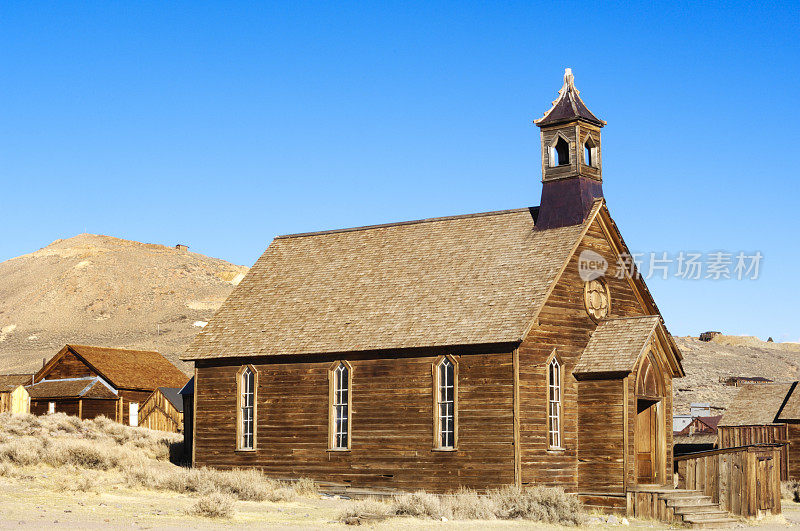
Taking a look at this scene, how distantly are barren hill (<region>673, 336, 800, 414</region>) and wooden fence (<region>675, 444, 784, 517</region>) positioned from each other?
37.5m

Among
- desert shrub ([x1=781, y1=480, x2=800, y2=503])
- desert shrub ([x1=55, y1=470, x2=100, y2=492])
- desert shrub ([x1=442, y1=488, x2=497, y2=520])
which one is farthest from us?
desert shrub ([x1=781, y1=480, x2=800, y2=503])

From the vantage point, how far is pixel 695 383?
77.9 meters

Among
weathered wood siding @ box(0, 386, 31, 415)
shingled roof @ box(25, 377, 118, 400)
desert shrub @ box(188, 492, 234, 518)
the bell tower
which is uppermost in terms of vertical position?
the bell tower

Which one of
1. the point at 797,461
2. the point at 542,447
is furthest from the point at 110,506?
the point at 797,461

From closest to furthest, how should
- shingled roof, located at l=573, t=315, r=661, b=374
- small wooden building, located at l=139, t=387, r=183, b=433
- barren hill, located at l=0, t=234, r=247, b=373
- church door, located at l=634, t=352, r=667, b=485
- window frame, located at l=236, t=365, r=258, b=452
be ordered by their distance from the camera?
shingled roof, located at l=573, t=315, r=661, b=374, church door, located at l=634, t=352, r=667, b=485, window frame, located at l=236, t=365, r=258, b=452, small wooden building, located at l=139, t=387, r=183, b=433, barren hill, located at l=0, t=234, r=247, b=373

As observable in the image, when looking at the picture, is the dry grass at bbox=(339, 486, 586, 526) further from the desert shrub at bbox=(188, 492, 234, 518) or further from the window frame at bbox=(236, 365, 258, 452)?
the window frame at bbox=(236, 365, 258, 452)

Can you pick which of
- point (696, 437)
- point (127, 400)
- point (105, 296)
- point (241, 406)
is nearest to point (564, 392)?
point (241, 406)

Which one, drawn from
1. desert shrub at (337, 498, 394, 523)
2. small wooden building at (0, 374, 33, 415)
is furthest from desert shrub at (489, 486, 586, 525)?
small wooden building at (0, 374, 33, 415)

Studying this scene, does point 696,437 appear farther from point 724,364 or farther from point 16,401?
point 724,364

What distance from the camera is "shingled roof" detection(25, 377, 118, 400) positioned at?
180 feet

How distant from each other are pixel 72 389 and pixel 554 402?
3517cm

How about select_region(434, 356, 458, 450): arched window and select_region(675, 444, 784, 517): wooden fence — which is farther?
select_region(434, 356, 458, 450): arched window

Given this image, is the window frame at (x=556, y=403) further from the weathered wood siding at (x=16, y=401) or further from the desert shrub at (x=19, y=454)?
the weathered wood siding at (x=16, y=401)

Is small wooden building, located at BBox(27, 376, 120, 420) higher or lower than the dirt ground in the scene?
higher
